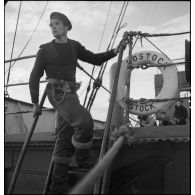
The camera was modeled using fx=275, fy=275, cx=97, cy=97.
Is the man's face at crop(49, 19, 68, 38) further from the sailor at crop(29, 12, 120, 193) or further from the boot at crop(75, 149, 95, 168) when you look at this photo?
the boot at crop(75, 149, 95, 168)

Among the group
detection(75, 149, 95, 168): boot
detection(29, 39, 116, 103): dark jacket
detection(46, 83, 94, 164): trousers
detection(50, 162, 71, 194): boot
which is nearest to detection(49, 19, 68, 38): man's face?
detection(29, 39, 116, 103): dark jacket

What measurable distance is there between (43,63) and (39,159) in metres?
1.49

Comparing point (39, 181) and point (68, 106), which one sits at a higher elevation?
point (68, 106)

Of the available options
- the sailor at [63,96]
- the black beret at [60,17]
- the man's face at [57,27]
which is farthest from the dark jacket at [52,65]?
the black beret at [60,17]

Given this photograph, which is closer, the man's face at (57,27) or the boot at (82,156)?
the boot at (82,156)

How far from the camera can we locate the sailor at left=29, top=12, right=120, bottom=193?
8.87ft

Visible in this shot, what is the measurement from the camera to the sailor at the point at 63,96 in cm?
270

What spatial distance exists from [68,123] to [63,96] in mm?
309

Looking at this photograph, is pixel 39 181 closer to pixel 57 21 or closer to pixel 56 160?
pixel 56 160

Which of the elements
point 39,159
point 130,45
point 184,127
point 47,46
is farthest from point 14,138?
point 184,127

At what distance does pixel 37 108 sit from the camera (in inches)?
119

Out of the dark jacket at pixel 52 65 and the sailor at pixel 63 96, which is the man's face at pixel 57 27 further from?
the dark jacket at pixel 52 65

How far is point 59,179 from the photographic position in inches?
109

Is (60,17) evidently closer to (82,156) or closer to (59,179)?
(82,156)
